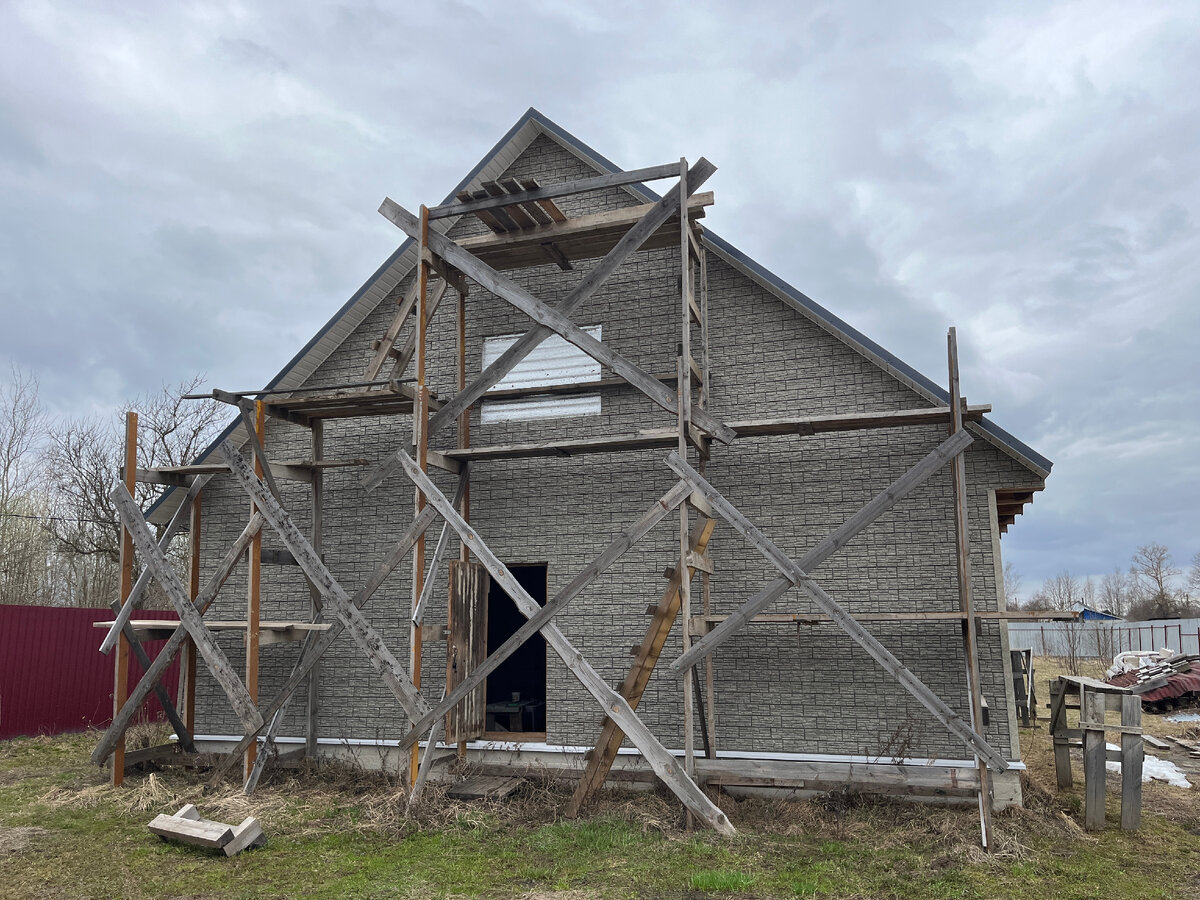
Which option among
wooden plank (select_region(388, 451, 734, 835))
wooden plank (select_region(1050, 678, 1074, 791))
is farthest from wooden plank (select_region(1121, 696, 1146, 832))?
wooden plank (select_region(388, 451, 734, 835))

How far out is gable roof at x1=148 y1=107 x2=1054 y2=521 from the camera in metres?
9.69

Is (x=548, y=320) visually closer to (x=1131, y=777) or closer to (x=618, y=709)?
(x=618, y=709)

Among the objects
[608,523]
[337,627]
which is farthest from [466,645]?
[608,523]

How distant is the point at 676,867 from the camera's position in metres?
6.98

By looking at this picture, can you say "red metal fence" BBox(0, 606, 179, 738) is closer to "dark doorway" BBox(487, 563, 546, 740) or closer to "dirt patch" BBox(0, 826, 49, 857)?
"dark doorway" BBox(487, 563, 546, 740)

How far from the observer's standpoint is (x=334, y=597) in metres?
9.44

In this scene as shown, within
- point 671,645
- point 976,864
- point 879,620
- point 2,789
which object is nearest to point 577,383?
point 671,645

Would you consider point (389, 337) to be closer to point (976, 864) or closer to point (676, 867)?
point (676, 867)

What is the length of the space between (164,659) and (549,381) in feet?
18.5

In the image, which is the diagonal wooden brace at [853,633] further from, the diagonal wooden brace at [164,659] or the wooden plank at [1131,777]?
the diagonal wooden brace at [164,659]

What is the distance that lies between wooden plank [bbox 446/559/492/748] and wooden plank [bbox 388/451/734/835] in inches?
55.0

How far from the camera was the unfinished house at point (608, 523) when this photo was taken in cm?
862

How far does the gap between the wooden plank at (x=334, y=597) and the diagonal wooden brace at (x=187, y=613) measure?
0.25 meters

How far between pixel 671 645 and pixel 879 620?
7.62ft
